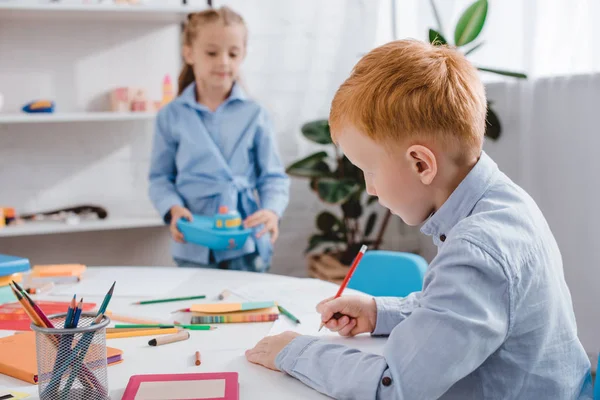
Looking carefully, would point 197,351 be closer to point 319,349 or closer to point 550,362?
point 319,349

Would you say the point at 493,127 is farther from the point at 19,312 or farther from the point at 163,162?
the point at 19,312

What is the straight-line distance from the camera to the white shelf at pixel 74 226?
2.66 metres

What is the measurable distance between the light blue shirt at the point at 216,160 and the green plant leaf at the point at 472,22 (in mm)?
866

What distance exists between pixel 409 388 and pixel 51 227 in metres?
2.25

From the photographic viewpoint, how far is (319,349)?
0.95 m

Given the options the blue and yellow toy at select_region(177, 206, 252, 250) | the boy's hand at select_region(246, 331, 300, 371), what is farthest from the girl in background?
the boy's hand at select_region(246, 331, 300, 371)

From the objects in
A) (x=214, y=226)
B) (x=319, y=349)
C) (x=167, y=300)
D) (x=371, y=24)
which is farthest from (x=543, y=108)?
(x=319, y=349)

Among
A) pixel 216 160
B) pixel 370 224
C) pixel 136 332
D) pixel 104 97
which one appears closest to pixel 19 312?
pixel 136 332

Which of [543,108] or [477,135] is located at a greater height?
[477,135]

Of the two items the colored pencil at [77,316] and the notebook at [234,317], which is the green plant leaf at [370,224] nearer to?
the notebook at [234,317]

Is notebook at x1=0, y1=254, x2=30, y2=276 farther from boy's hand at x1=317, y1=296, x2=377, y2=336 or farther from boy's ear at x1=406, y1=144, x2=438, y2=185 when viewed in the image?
boy's ear at x1=406, y1=144, x2=438, y2=185

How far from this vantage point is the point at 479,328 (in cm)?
78

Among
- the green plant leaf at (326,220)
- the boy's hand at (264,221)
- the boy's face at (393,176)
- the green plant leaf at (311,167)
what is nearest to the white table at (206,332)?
the boy's face at (393,176)

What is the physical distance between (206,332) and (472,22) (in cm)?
192
